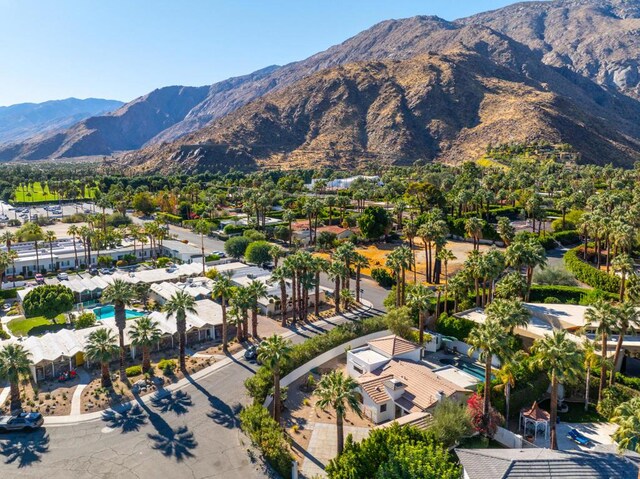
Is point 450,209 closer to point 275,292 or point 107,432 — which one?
point 275,292

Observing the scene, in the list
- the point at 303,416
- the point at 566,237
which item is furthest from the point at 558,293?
the point at 566,237

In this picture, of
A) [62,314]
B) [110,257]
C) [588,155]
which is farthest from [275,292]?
[588,155]

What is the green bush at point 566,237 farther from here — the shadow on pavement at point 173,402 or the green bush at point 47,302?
the green bush at point 47,302

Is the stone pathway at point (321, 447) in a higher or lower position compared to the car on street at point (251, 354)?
lower

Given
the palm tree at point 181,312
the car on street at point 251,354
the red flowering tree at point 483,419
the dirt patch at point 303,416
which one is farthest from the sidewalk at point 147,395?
the red flowering tree at point 483,419

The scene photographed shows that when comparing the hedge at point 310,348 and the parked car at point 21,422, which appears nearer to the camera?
the parked car at point 21,422

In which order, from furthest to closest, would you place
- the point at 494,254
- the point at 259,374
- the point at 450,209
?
the point at 450,209 < the point at 494,254 < the point at 259,374

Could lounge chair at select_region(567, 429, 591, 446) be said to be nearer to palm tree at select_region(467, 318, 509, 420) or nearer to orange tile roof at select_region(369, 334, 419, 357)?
palm tree at select_region(467, 318, 509, 420)

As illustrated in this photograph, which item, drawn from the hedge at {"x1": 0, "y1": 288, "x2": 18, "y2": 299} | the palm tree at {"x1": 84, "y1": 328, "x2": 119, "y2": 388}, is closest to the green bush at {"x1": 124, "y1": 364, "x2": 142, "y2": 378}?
the palm tree at {"x1": 84, "y1": 328, "x2": 119, "y2": 388}
